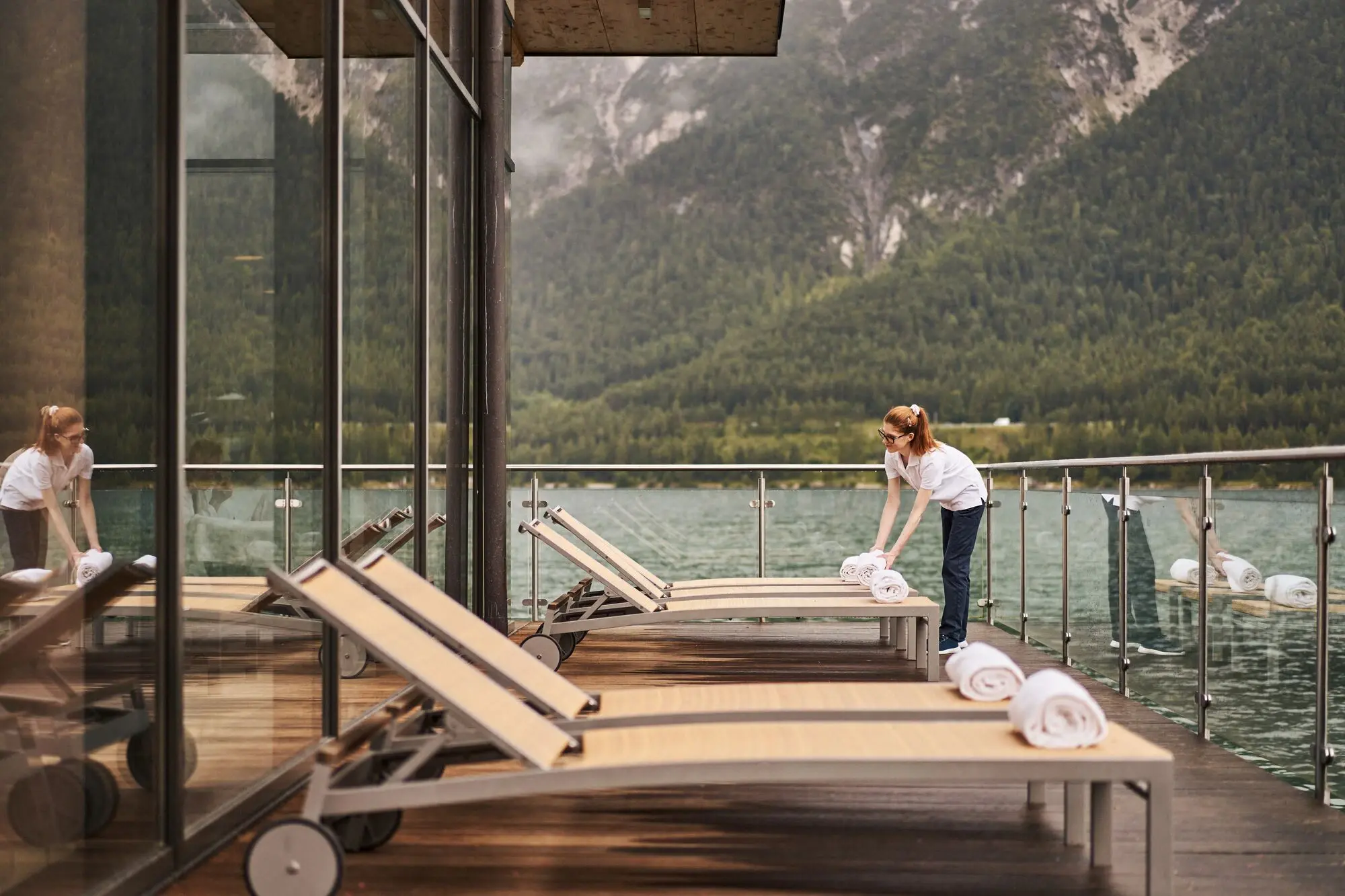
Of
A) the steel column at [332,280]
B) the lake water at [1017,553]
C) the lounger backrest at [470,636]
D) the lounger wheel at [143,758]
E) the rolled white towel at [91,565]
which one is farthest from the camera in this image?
the steel column at [332,280]

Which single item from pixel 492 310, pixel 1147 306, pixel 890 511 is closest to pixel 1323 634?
pixel 890 511

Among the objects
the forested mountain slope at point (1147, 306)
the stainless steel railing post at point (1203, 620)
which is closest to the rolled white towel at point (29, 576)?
the stainless steel railing post at point (1203, 620)

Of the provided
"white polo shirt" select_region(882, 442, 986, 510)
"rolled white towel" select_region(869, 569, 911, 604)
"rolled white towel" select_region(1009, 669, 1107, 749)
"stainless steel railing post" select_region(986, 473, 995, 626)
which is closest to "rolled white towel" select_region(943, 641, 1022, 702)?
"rolled white towel" select_region(1009, 669, 1107, 749)

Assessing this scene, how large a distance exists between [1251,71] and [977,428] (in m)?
17.8

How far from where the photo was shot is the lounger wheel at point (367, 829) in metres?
3.40

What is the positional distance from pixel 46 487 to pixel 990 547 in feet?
22.3

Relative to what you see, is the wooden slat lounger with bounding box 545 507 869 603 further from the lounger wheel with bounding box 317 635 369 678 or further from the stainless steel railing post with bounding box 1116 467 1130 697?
the lounger wheel with bounding box 317 635 369 678

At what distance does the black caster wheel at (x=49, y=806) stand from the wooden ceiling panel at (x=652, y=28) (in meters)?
6.70

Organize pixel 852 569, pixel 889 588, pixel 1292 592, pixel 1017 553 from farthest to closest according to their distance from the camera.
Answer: pixel 1017 553
pixel 852 569
pixel 889 588
pixel 1292 592

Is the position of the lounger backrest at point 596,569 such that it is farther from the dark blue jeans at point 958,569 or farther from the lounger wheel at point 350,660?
the lounger wheel at point 350,660

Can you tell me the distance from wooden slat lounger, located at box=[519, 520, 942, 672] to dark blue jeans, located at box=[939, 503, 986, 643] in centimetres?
44

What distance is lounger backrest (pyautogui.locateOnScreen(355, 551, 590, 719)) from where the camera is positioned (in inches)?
146

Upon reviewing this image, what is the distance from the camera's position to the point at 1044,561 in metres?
7.54

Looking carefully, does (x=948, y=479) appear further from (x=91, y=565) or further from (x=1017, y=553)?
(x=91, y=565)
